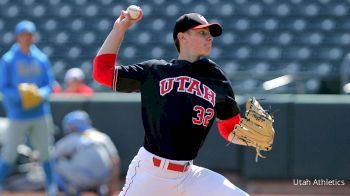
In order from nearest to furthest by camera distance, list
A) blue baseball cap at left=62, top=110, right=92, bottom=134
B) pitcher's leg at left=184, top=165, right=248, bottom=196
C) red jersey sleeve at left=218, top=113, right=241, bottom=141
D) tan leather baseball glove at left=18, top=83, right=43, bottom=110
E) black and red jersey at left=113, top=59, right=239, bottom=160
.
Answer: pitcher's leg at left=184, top=165, right=248, bottom=196, black and red jersey at left=113, top=59, right=239, bottom=160, red jersey sleeve at left=218, top=113, right=241, bottom=141, tan leather baseball glove at left=18, top=83, right=43, bottom=110, blue baseball cap at left=62, top=110, right=92, bottom=134

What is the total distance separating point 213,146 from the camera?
8.16m

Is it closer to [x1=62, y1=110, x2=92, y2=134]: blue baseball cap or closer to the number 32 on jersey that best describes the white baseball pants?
the number 32 on jersey

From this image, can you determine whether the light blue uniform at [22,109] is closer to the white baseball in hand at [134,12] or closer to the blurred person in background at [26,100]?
the blurred person in background at [26,100]

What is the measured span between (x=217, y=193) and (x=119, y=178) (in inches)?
177

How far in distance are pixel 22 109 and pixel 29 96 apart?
16cm

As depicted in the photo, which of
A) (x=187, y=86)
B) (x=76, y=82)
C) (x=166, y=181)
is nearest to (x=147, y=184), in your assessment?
(x=166, y=181)

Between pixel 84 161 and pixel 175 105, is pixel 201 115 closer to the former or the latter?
pixel 175 105

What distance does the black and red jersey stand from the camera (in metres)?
3.96

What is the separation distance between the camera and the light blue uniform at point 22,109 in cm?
732

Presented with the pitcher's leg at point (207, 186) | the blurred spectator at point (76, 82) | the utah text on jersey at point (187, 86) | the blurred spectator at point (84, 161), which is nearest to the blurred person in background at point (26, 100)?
the blurred spectator at point (84, 161)

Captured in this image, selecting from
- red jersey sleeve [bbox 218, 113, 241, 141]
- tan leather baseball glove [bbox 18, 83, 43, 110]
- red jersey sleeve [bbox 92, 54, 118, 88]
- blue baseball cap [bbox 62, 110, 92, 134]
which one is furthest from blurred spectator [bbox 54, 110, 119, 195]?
red jersey sleeve [bbox 92, 54, 118, 88]

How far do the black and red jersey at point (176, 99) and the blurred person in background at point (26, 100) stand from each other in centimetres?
340

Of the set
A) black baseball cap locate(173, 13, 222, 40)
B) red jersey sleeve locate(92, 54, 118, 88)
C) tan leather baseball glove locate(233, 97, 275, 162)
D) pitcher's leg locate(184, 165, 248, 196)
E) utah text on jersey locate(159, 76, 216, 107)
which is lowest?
pitcher's leg locate(184, 165, 248, 196)

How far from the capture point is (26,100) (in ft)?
23.8
